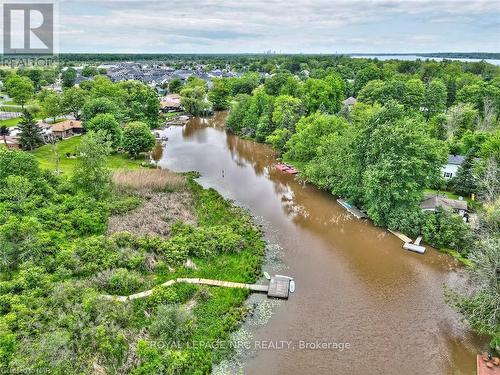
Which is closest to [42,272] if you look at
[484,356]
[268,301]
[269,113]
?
[268,301]

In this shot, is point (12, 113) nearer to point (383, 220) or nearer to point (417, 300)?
point (383, 220)

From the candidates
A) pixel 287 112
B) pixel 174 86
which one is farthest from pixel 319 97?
pixel 174 86

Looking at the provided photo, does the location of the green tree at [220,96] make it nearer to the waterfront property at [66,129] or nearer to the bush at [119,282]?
the waterfront property at [66,129]

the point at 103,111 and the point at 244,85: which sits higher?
the point at 244,85

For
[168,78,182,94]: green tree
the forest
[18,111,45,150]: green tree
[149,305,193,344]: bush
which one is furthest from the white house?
[168,78,182,94]: green tree

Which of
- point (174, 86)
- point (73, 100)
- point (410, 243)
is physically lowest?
point (410, 243)

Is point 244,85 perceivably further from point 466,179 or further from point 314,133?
point 466,179

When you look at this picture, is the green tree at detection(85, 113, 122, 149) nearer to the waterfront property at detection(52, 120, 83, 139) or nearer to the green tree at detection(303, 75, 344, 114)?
the waterfront property at detection(52, 120, 83, 139)
